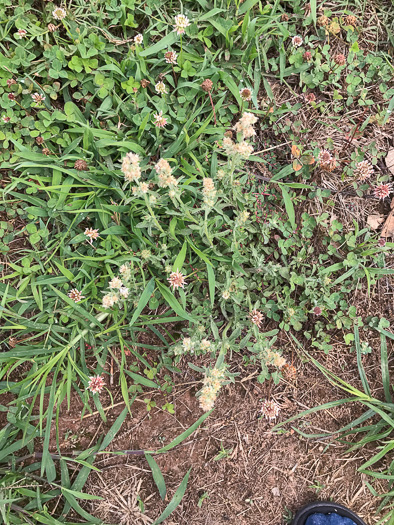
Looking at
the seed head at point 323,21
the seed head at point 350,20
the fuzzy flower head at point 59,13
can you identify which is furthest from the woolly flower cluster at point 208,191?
the seed head at point 350,20

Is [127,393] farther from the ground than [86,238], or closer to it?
closer to it

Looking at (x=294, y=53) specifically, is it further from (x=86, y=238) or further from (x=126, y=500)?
(x=126, y=500)

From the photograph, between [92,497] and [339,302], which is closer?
[92,497]

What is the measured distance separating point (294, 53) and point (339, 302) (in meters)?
1.69

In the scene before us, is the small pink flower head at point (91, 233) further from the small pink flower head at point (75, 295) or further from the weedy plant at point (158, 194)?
the small pink flower head at point (75, 295)

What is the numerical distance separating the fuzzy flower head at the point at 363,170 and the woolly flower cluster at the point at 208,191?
1.20m

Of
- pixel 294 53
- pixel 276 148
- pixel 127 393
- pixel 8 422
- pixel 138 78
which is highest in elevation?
pixel 294 53

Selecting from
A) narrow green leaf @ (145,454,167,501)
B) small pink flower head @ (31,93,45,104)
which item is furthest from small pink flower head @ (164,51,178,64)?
narrow green leaf @ (145,454,167,501)

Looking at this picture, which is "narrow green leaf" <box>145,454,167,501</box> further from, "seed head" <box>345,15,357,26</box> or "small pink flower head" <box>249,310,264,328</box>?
"seed head" <box>345,15,357,26</box>

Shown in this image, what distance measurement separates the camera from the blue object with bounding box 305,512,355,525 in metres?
2.45

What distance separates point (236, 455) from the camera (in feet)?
8.27

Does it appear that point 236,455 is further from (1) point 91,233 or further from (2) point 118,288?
(1) point 91,233

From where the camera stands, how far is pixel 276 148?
8.31ft

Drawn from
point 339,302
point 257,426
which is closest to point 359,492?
point 257,426
